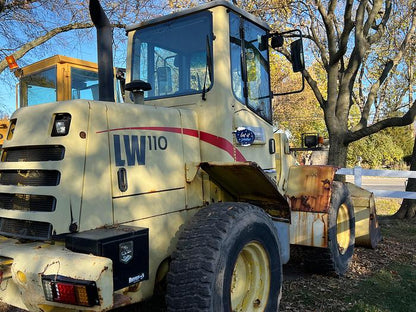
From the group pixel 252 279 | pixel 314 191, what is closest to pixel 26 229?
pixel 252 279

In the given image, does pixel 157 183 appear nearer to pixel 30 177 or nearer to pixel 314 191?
pixel 30 177

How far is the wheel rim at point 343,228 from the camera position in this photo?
563cm

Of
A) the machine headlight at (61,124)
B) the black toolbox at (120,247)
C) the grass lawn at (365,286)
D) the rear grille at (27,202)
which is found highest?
the machine headlight at (61,124)

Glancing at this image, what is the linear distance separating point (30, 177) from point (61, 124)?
456mm

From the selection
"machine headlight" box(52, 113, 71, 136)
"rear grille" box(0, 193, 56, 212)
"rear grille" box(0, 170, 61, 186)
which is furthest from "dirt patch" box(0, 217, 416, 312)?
"machine headlight" box(52, 113, 71, 136)

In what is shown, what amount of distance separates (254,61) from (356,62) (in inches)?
258

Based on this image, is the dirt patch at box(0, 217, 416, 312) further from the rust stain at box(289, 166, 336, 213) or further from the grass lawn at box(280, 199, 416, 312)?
the rust stain at box(289, 166, 336, 213)

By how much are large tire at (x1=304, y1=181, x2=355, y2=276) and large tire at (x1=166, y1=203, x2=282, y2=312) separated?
5.15 feet

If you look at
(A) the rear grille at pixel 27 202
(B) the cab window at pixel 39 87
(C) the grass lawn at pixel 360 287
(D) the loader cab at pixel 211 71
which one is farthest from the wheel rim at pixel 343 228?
(B) the cab window at pixel 39 87

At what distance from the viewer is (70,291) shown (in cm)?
235

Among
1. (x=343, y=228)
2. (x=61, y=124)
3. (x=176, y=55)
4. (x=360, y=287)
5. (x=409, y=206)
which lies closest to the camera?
(x=61, y=124)

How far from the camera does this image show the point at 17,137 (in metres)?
3.05

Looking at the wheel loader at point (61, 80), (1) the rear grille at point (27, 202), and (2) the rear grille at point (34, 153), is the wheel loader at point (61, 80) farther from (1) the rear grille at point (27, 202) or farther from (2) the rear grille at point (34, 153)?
(1) the rear grille at point (27, 202)

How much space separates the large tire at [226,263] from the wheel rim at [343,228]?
2.26m
